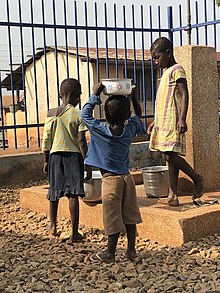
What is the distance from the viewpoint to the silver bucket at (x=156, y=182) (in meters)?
5.22

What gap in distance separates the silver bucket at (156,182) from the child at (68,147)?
2.99 ft

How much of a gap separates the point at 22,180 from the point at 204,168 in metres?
2.51

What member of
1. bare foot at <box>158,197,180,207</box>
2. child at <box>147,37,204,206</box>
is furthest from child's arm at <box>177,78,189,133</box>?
bare foot at <box>158,197,180,207</box>

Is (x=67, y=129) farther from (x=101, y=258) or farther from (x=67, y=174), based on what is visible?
(x=101, y=258)

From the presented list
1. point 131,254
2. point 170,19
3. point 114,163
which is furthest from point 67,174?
point 170,19

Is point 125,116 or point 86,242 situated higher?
point 125,116

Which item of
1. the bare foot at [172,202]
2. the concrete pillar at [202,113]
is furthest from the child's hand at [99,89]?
the concrete pillar at [202,113]

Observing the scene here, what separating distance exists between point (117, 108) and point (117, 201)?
70 cm

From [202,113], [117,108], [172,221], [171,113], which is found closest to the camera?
[117,108]

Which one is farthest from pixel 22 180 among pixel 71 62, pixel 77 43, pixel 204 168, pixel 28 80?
pixel 28 80

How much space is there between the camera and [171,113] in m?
4.73

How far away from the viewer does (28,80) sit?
859 inches

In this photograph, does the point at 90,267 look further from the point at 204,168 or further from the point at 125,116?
the point at 204,168

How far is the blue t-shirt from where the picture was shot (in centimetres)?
378
